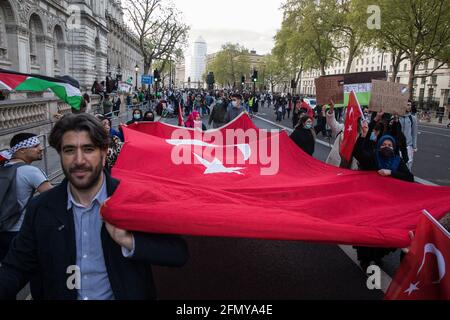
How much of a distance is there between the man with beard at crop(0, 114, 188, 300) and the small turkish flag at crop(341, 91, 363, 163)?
11.5 feet

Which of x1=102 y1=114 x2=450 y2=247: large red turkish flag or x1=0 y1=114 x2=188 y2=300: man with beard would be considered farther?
x1=102 y1=114 x2=450 y2=247: large red turkish flag

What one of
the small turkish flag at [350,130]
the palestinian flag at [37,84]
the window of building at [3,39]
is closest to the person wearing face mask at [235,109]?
the palestinian flag at [37,84]

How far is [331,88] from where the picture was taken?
25.8 feet

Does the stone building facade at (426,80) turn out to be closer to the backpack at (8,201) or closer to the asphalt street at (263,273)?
the asphalt street at (263,273)

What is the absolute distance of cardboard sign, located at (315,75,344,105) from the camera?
7836 millimetres

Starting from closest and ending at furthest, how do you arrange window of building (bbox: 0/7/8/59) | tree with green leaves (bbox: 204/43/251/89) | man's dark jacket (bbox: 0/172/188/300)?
man's dark jacket (bbox: 0/172/188/300)
window of building (bbox: 0/7/8/59)
tree with green leaves (bbox: 204/43/251/89)

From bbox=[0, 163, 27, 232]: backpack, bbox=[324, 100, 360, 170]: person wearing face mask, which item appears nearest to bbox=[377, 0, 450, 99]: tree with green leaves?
bbox=[324, 100, 360, 170]: person wearing face mask

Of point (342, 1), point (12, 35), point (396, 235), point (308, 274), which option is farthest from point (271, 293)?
point (342, 1)

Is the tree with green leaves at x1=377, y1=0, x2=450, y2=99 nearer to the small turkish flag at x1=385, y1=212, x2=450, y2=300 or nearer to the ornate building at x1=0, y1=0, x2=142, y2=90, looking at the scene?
the ornate building at x1=0, y1=0, x2=142, y2=90

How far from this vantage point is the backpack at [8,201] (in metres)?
3.32

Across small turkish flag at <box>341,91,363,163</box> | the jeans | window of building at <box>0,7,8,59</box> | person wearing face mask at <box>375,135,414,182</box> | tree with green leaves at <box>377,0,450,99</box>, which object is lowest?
the jeans

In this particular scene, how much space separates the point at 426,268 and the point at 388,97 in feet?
15.7

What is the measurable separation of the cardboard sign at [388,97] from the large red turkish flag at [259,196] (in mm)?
1785

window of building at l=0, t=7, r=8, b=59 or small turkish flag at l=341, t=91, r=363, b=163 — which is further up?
window of building at l=0, t=7, r=8, b=59
